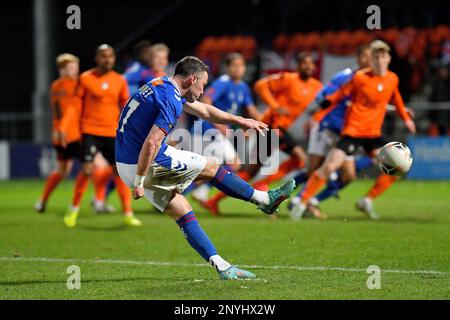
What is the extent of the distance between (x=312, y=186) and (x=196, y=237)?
516cm

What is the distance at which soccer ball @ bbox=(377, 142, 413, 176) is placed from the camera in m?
9.40

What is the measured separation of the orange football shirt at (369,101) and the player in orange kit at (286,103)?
5.25 ft

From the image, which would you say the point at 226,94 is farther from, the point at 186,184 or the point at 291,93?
the point at 186,184

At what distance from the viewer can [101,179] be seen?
1441cm

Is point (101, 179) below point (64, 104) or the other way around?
below

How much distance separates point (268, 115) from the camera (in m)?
14.2

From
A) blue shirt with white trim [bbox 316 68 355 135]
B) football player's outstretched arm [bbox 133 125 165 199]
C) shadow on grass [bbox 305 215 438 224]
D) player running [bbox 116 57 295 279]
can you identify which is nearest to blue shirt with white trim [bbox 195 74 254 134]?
blue shirt with white trim [bbox 316 68 355 135]

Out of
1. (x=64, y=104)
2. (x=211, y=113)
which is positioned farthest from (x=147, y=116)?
(x=64, y=104)

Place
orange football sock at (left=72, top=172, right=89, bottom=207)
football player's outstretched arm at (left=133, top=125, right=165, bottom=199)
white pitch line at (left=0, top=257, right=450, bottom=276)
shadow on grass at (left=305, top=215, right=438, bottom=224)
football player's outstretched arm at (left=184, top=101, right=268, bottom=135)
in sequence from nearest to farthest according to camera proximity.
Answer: football player's outstretched arm at (left=133, top=125, right=165, bottom=199), white pitch line at (left=0, top=257, right=450, bottom=276), football player's outstretched arm at (left=184, top=101, right=268, bottom=135), shadow on grass at (left=305, top=215, right=438, bottom=224), orange football sock at (left=72, top=172, right=89, bottom=207)

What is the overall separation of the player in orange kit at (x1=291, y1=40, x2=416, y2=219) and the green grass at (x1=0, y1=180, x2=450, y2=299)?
66cm

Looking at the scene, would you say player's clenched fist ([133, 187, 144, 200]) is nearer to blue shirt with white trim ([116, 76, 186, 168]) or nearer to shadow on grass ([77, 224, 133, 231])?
blue shirt with white trim ([116, 76, 186, 168])

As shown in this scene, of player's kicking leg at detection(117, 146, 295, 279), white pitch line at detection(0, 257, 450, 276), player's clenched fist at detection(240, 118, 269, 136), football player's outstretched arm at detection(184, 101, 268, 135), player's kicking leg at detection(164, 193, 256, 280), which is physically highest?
football player's outstretched arm at detection(184, 101, 268, 135)
